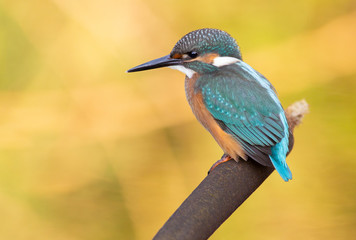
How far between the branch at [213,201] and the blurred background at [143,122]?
641 millimetres

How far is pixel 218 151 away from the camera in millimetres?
2768

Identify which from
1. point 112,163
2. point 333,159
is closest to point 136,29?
point 112,163

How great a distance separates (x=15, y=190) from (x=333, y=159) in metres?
1.23

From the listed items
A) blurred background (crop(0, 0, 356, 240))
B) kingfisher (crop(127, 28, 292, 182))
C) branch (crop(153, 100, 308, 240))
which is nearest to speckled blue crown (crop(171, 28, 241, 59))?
kingfisher (crop(127, 28, 292, 182))

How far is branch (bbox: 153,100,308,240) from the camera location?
1494mm

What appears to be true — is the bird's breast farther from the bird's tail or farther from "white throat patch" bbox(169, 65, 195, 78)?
the bird's tail

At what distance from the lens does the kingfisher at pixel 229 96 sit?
2170 mm

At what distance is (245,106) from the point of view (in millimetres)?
2248

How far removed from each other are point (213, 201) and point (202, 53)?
2.44ft

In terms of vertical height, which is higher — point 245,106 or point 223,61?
point 223,61

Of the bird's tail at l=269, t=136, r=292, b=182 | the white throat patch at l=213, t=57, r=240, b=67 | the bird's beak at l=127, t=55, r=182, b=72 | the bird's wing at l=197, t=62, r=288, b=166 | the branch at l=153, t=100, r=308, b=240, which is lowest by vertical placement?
the bird's tail at l=269, t=136, r=292, b=182

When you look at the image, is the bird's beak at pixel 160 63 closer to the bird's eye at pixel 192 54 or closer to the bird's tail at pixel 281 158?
the bird's eye at pixel 192 54

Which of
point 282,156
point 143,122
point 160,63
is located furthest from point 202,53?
point 143,122

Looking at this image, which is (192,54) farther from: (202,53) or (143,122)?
(143,122)
